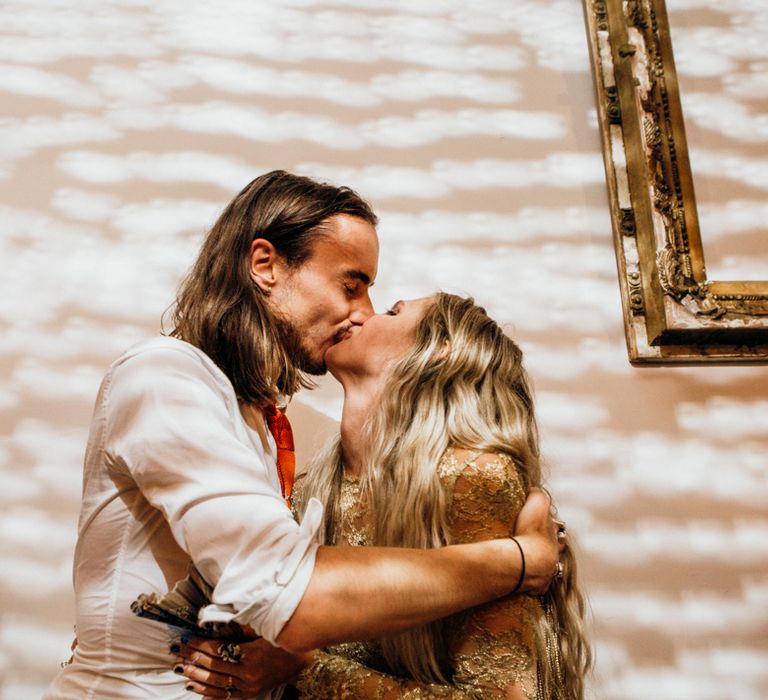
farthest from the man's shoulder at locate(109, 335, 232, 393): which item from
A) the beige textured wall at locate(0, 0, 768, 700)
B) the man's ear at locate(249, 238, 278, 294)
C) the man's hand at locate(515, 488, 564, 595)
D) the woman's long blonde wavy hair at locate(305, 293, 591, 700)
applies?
the beige textured wall at locate(0, 0, 768, 700)

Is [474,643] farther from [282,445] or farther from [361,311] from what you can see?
[361,311]

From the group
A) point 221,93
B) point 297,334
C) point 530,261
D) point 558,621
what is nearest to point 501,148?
point 530,261

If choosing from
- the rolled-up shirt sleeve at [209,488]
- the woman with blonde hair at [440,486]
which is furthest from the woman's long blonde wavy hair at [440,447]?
the rolled-up shirt sleeve at [209,488]

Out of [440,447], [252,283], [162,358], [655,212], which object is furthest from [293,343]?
[655,212]

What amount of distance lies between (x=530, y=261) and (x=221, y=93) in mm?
1157

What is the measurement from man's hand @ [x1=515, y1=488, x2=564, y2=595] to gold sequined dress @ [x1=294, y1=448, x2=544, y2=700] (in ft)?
0.09

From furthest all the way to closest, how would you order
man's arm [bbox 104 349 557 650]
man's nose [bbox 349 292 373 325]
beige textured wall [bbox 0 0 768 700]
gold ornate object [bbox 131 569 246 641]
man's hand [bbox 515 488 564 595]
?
beige textured wall [bbox 0 0 768 700] → man's nose [bbox 349 292 373 325] → man's hand [bbox 515 488 564 595] → gold ornate object [bbox 131 569 246 641] → man's arm [bbox 104 349 557 650]

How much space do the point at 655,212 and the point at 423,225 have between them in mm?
739

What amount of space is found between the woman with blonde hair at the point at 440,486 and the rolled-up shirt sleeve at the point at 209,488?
30cm

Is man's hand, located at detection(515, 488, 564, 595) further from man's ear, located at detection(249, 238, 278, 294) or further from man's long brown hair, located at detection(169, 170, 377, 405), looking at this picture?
man's ear, located at detection(249, 238, 278, 294)

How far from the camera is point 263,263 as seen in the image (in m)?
1.75

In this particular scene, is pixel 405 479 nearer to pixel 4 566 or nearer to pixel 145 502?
pixel 145 502

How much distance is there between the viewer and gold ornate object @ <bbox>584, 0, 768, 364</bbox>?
7.97 ft

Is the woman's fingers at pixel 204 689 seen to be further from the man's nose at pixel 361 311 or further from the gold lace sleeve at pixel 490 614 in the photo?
the man's nose at pixel 361 311
